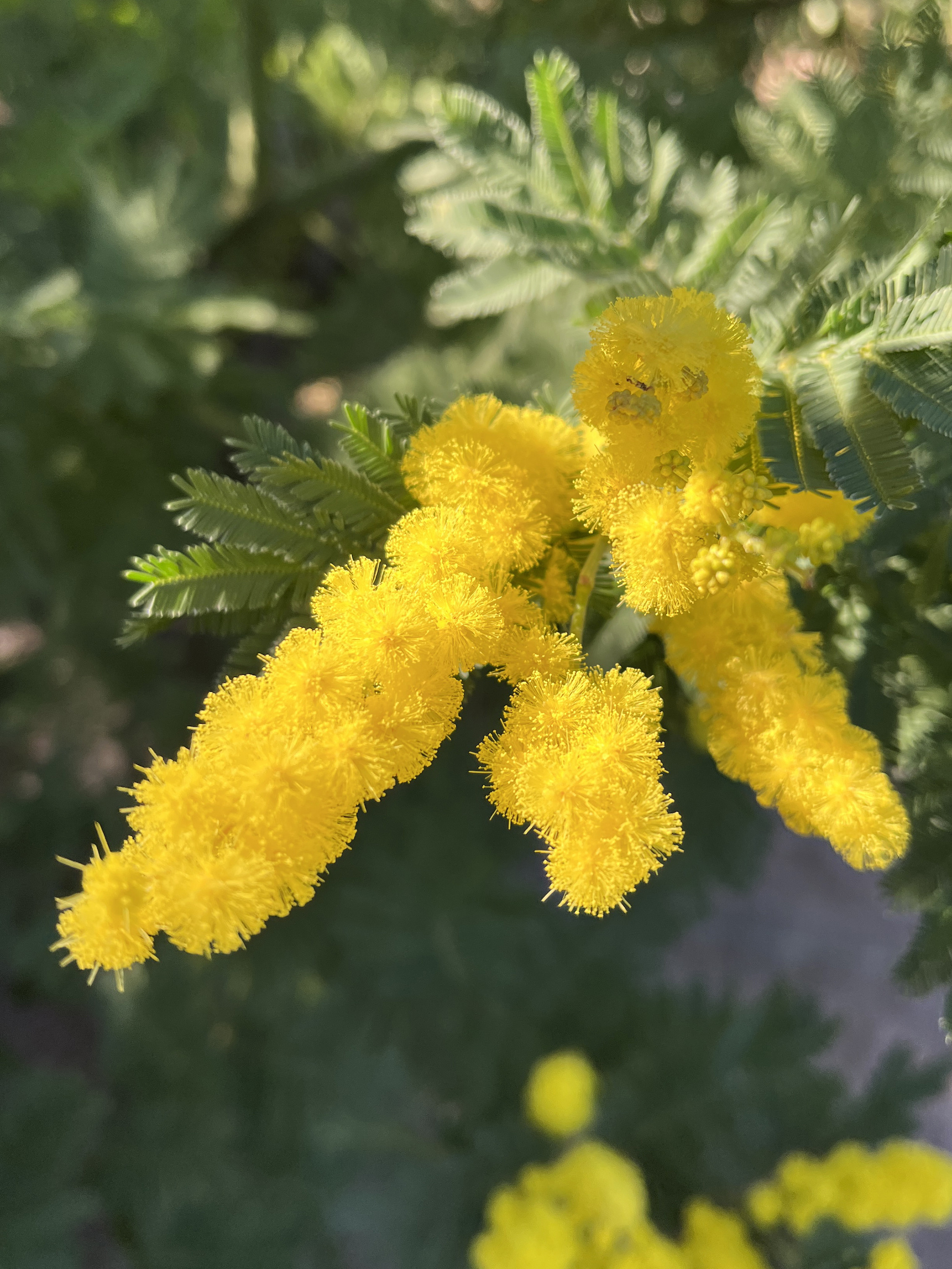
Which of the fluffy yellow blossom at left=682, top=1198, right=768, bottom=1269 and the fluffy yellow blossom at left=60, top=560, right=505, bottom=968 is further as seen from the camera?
the fluffy yellow blossom at left=682, top=1198, right=768, bottom=1269

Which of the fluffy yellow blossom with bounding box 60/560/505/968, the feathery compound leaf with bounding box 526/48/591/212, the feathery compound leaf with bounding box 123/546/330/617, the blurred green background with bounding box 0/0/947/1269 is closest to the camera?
the fluffy yellow blossom with bounding box 60/560/505/968

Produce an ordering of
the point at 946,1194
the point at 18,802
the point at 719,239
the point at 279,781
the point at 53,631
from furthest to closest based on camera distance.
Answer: the point at 18,802 < the point at 53,631 < the point at 946,1194 < the point at 719,239 < the point at 279,781

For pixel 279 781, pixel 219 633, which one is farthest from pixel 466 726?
pixel 279 781

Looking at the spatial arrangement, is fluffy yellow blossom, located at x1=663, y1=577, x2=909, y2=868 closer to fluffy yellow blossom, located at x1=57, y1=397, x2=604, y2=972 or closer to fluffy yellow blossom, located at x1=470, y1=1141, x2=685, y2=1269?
fluffy yellow blossom, located at x1=57, y1=397, x2=604, y2=972

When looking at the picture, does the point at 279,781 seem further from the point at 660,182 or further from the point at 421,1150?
the point at 421,1150

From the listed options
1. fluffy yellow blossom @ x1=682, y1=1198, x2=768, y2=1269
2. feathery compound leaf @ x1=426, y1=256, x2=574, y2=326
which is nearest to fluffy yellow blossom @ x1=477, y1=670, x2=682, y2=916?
feathery compound leaf @ x1=426, y1=256, x2=574, y2=326

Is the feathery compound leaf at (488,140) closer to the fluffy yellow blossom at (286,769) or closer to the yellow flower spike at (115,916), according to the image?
the fluffy yellow blossom at (286,769)
